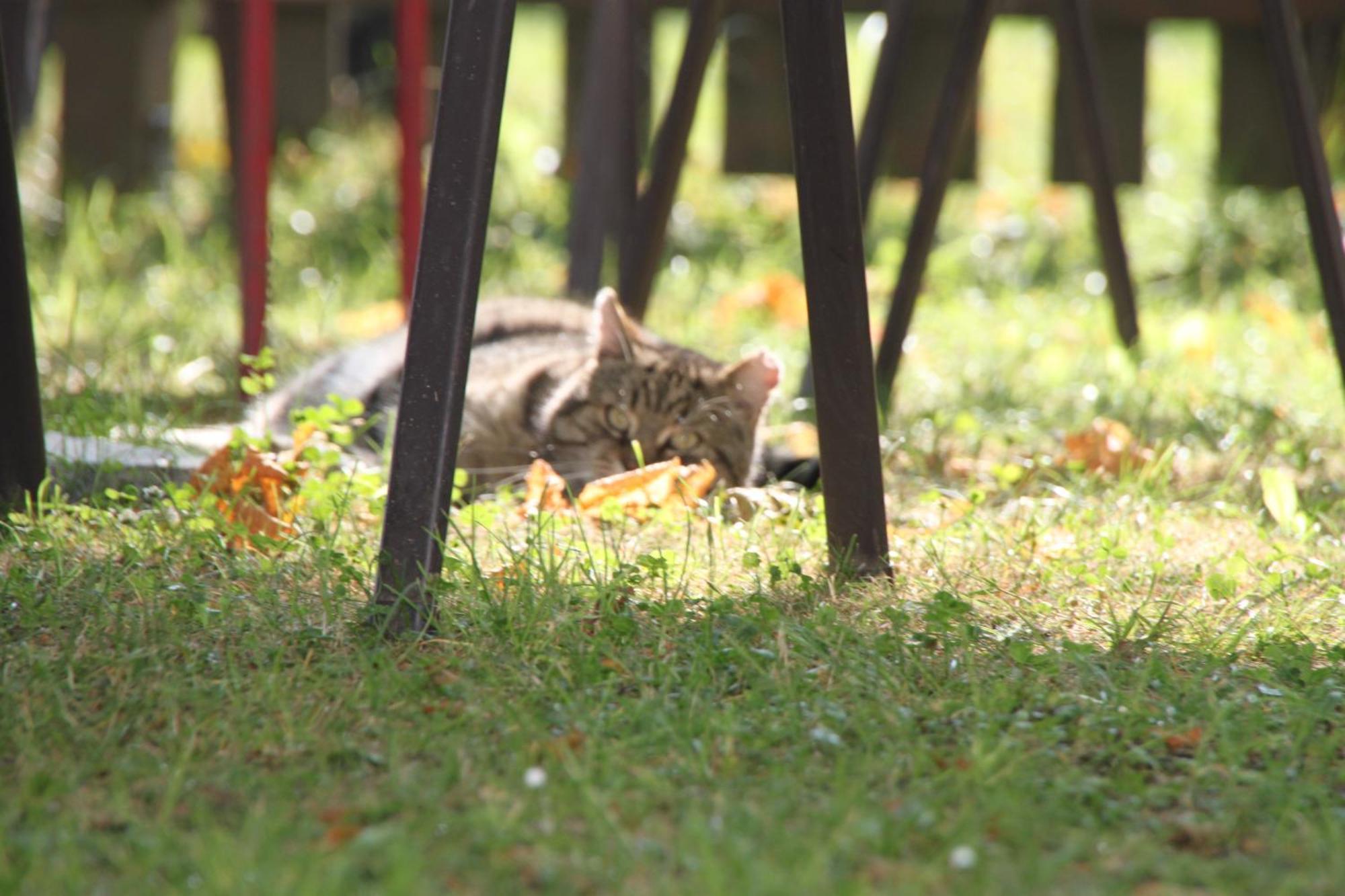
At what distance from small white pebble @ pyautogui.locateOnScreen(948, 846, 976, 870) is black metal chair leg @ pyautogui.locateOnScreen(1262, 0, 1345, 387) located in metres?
1.82

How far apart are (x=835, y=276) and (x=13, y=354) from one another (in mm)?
1339

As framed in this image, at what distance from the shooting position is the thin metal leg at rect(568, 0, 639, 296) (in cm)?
400

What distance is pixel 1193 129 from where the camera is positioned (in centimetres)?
847

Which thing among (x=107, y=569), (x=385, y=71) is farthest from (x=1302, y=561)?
(x=385, y=71)

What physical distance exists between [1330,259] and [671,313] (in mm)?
2762

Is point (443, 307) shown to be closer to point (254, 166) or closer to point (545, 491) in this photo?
point (545, 491)

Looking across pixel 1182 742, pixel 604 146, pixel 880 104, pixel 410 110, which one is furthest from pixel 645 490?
pixel 410 110

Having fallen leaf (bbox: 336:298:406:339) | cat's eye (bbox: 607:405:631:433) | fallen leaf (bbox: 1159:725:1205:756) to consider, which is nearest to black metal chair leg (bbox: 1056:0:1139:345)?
cat's eye (bbox: 607:405:631:433)

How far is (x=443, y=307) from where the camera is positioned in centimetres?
213

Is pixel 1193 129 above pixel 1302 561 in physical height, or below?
above

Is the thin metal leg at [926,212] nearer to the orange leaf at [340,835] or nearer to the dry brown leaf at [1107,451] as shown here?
the dry brown leaf at [1107,451]

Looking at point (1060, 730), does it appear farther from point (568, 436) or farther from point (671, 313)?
point (671, 313)

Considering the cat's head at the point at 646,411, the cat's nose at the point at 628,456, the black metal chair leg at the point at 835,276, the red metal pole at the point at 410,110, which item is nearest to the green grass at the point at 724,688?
the black metal chair leg at the point at 835,276

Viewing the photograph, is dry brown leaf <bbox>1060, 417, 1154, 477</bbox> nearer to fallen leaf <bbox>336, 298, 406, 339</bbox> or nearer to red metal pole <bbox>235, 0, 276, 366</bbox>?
red metal pole <bbox>235, 0, 276, 366</bbox>
